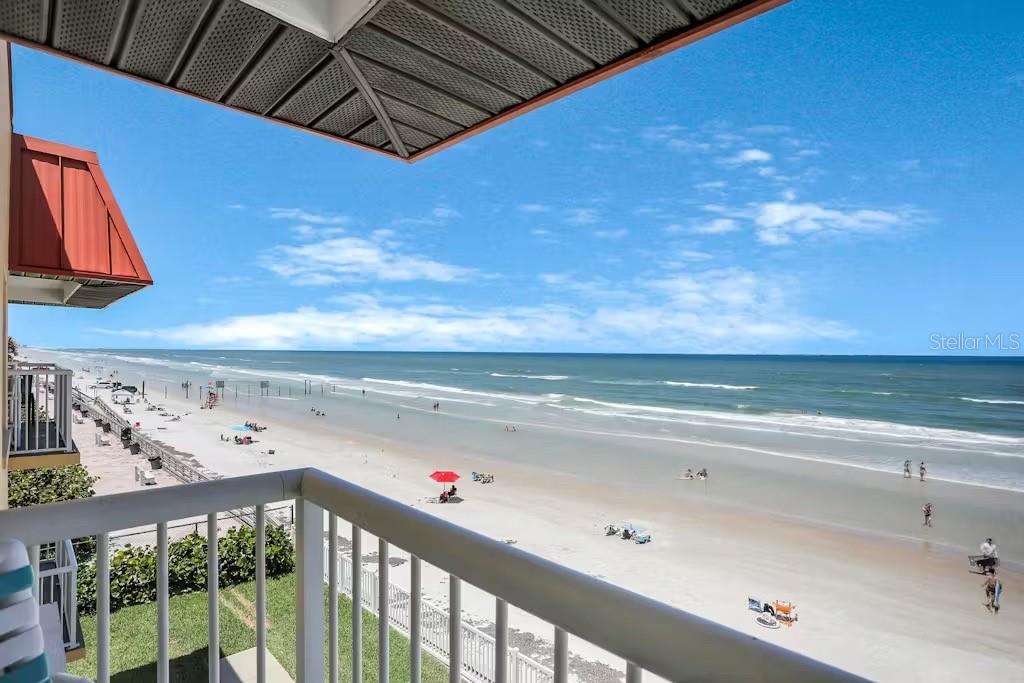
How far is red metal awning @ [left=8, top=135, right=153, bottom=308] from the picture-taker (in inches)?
139

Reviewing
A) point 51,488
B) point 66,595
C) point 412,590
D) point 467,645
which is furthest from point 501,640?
point 51,488

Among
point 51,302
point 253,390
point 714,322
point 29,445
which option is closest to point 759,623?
point 29,445

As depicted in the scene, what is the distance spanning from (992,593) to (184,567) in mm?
10075

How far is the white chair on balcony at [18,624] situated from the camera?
2.38 feet

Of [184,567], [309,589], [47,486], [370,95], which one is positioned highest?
[370,95]

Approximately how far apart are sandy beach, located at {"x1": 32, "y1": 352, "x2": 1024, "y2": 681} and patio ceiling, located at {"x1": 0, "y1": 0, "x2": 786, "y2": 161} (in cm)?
379

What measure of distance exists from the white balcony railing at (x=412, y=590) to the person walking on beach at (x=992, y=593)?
953 cm

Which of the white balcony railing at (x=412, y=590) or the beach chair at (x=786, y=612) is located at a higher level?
the white balcony railing at (x=412, y=590)

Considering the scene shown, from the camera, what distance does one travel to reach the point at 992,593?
7523 mm

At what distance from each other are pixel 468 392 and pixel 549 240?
2140cm

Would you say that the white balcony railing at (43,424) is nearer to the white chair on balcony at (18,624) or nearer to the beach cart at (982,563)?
the white chair on balcony at (18,624)

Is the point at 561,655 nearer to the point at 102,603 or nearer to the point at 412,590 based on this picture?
the point at 412,590

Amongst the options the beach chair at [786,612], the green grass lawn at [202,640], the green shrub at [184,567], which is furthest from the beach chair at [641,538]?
the green shrub at [184,567]

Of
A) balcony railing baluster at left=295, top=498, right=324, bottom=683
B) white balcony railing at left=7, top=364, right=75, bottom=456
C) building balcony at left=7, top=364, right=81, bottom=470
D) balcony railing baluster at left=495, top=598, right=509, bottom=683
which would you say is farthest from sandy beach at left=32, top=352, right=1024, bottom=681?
white balcony railing at left=7, top=364, right=75, bottom=456
